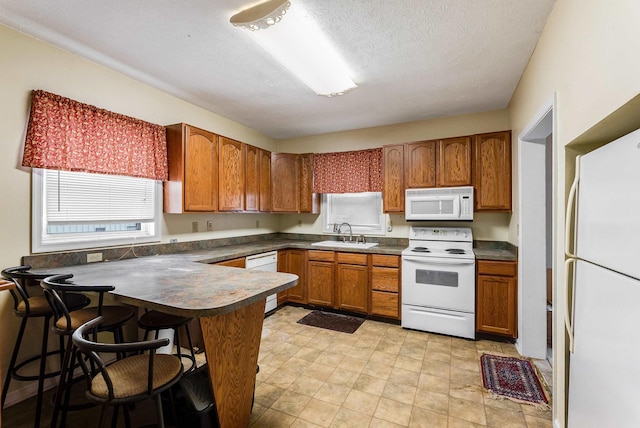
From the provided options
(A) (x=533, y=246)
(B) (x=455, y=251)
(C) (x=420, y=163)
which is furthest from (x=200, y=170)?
(A) (x=533, y=246)

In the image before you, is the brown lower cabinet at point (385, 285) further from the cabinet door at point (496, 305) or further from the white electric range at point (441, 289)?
the cabinet door at point (496, 305)

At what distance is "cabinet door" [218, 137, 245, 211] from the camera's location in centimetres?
341

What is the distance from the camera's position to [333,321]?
3596 millimetres

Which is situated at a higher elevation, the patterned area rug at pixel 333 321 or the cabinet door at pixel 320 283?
the cabinet door at pixel 320 283

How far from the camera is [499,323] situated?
2.97 metres

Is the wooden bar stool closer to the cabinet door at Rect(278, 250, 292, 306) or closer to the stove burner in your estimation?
the cabinet door at Rect(278, 250, 292, 306)

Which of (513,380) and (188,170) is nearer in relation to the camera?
(513,380)

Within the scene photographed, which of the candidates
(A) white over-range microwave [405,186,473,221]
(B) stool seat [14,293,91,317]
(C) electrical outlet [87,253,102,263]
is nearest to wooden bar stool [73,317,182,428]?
(B) stool seat [14,293,91,317]

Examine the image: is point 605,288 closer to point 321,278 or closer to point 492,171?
point 492,171

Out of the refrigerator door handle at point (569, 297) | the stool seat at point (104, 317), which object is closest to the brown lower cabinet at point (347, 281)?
the refrigerator door handle at point (569, 297)

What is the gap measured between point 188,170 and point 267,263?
147 cm

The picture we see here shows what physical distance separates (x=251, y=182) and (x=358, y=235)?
1.74 metres

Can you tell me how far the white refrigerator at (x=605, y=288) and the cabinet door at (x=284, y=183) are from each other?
338 centimetres

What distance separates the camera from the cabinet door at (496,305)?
9.57 feet
